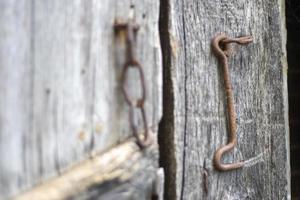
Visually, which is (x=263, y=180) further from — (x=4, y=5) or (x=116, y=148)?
(x=4, y=5)

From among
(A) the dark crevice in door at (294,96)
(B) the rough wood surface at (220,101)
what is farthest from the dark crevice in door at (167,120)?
(A) the dark crevice in door at (294,96)

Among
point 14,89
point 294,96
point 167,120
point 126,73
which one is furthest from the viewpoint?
point 294,96

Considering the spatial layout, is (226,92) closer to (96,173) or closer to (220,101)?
(220,101)

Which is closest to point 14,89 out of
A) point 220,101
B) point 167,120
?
point 167,120

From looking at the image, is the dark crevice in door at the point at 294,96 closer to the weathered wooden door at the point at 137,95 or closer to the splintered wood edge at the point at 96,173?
the weathered wooden door at the point at 137,95

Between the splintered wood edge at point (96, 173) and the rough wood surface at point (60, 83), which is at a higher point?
the rough wood surface at point (60, 83)
